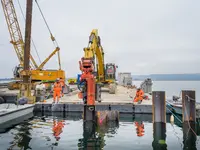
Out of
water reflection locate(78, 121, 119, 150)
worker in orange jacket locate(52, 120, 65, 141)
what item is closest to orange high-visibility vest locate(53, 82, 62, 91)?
worker in orange jacket locate(52, 120, 65, 141)

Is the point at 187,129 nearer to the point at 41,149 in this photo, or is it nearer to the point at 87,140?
the point at 87,140

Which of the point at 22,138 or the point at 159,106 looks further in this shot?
the point at 159,106

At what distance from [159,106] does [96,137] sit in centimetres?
408

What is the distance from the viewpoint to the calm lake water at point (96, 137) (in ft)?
29.6

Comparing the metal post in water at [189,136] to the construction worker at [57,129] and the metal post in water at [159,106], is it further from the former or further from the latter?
the construction worker at [57,129]

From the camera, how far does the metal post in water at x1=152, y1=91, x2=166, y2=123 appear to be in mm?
12188

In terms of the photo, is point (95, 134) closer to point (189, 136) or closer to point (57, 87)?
point (189, 136)

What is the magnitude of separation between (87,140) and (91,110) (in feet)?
8.35

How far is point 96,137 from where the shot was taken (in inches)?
412

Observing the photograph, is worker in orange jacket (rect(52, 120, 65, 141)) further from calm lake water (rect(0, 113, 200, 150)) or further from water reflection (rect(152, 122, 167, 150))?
water reflection (rect(152, 122, 167, 150))

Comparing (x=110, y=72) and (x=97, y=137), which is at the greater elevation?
(x=110, y=72)

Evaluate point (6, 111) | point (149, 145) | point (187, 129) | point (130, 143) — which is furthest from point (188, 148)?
point (6, 111)

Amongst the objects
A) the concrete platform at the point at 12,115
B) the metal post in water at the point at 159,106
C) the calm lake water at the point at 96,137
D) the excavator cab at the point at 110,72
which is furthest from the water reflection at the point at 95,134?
the excavator cab at the point at 110,72

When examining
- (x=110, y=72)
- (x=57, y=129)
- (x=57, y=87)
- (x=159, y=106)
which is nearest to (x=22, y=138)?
(x=57, y=129)
